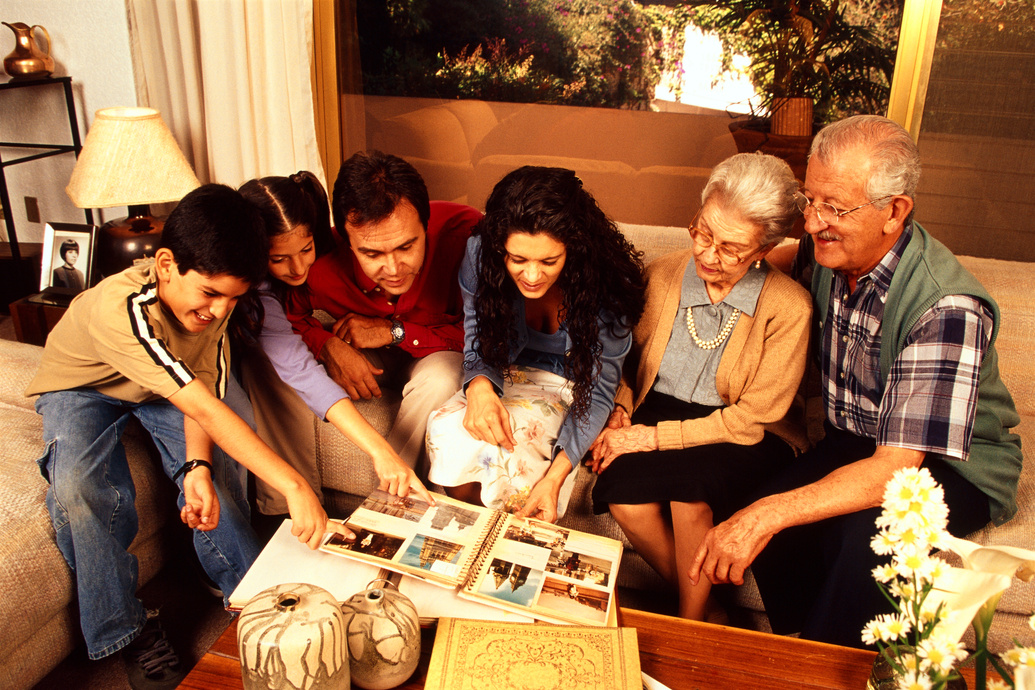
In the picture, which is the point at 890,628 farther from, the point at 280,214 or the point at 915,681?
the point at 280,214

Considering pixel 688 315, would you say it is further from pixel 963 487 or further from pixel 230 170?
pixel 230 170

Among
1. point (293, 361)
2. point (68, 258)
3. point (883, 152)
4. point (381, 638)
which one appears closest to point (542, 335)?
point (293, 361)

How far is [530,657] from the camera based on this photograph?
2.92ft

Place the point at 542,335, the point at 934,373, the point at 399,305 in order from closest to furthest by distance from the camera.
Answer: the point at 934,373 < the point at 542,335 < the point at 399,305

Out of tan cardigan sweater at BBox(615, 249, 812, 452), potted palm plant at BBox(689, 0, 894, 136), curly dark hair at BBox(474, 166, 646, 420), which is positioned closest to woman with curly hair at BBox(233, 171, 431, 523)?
curly dark hair at BBox(474, 166, 646, 420)

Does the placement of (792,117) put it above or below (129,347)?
above

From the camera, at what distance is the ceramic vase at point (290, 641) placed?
0.76m

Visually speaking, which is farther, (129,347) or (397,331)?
(397,331)

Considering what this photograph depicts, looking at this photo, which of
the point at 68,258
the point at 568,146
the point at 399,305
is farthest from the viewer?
the point at 568,146

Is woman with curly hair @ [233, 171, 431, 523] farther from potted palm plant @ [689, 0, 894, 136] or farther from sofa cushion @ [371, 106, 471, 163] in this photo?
potted palm plant @ [689, 0, 894, 136]

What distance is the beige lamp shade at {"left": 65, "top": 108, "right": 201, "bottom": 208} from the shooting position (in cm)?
219

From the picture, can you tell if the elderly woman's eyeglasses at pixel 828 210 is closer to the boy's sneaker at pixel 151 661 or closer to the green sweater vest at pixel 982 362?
the green sweater vest at pixel 982 362

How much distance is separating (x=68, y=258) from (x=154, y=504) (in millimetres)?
1268

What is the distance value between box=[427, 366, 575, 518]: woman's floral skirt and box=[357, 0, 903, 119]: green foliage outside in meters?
1.62
